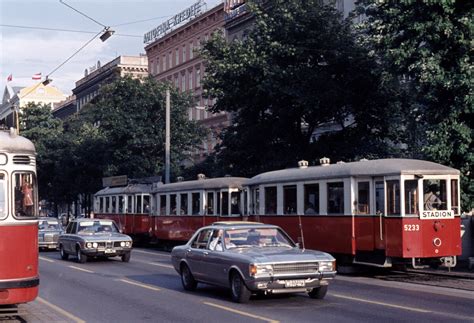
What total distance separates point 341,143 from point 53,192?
138 ft

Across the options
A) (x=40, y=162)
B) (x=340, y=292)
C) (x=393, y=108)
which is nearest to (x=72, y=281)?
(x=340, y=292)

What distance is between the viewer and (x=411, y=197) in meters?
20.4

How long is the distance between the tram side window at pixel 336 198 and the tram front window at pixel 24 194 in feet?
37.2

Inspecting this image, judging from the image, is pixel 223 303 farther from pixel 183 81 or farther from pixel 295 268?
pixel 183 81

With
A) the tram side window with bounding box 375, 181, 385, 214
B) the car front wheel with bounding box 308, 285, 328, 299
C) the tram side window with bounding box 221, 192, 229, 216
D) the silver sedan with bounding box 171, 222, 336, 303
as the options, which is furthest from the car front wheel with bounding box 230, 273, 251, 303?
the tram side window with bounding box 221, 192, 229, 216

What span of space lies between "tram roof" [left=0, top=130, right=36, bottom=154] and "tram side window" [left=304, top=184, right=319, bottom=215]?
39.5 feet

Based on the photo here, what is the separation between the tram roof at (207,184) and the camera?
3081 centimetres

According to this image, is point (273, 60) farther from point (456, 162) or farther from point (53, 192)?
point (53, 192)

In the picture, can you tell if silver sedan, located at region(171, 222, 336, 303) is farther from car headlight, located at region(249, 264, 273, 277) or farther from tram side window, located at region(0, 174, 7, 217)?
tram side window, located at region(0, 174, 7, 217)

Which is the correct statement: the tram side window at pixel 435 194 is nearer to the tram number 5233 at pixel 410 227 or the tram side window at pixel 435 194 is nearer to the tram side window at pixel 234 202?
the tram number 5233 at pixel 410 227

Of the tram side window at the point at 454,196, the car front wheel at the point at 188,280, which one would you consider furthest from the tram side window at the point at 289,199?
the car front wheel at the point at 188,280

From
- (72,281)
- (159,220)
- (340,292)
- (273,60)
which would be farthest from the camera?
(159,220)

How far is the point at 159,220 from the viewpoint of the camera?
1465 inches

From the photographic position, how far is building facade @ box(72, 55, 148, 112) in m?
87.6
